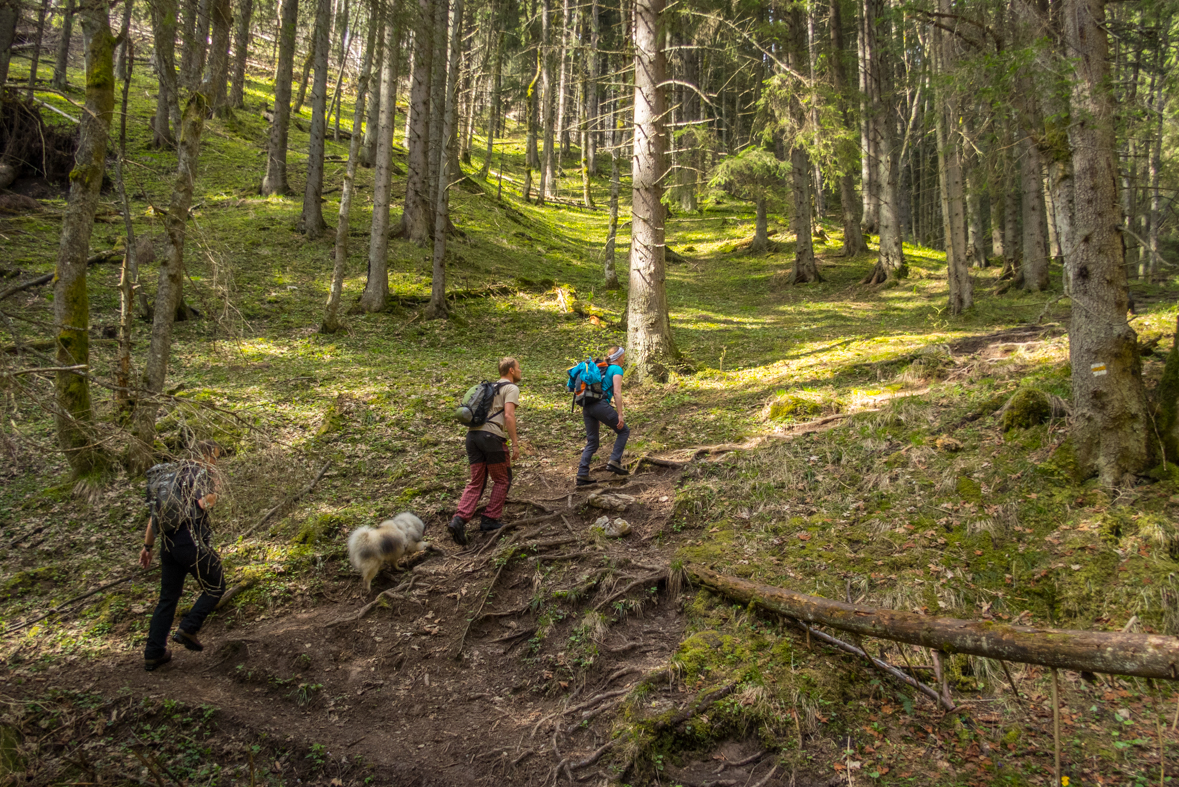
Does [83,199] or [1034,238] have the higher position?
[1034,238]

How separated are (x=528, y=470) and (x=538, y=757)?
4815mm

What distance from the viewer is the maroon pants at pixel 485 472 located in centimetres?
681

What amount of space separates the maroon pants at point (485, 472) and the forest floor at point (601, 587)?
0.38 metres

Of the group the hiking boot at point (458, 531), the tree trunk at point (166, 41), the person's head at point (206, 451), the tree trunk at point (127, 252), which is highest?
the tree trunk at point (166, 41)

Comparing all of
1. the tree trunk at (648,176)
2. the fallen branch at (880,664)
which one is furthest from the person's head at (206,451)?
the tree trunk at (648,176)

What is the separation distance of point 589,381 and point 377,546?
10.8ft

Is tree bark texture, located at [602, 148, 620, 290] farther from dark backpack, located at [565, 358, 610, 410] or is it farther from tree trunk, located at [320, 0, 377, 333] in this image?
dark backpack, located at [565, 358, 610, 410]

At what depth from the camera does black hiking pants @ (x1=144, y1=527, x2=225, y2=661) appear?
5070 millimetres

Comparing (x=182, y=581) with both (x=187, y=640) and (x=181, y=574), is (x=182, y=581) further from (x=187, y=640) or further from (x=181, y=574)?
(x=187, y=640)

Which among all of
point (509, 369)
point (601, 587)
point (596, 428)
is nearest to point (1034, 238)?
point (596, 428)

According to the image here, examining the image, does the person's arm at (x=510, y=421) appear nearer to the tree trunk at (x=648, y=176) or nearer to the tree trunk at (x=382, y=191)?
the tree trunk at (x=648, y=176)

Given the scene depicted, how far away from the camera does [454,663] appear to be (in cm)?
530

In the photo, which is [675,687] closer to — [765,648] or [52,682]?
[765,648]

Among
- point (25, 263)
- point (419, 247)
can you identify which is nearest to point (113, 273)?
point (25, 263)
